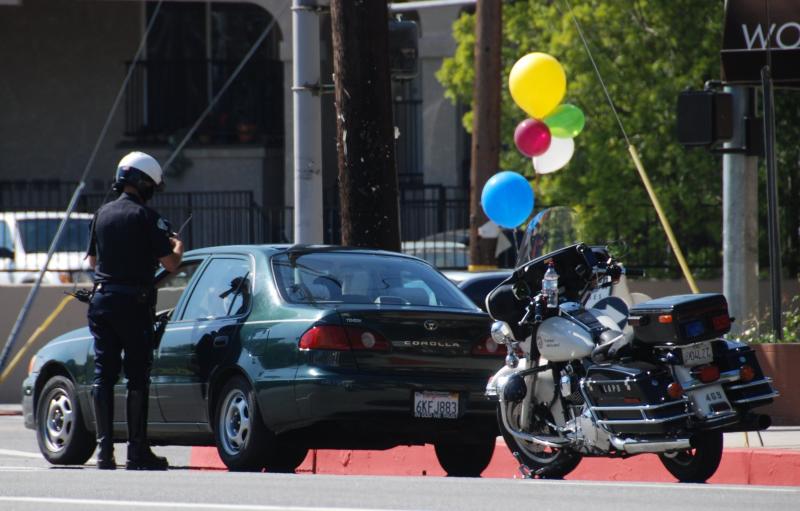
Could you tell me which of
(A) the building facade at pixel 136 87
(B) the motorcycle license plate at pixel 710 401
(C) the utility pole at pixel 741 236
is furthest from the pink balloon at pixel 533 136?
(A) the building facade at pixel 136 87

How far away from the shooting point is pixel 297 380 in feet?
30.5

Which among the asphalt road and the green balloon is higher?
the green balloon

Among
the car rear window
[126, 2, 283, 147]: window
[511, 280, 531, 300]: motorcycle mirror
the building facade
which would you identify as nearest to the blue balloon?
the car rear window

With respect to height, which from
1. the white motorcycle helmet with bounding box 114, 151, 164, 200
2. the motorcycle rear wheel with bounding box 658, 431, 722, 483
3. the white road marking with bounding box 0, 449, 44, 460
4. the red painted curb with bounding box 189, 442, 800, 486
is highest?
the white motorcycle helmet with bounding box 114, 151, 164, 200

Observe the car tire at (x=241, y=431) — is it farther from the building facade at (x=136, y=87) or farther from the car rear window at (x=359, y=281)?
the building facade at (x=136, y=87)

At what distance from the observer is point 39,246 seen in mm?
19953

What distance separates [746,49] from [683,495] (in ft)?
21.7

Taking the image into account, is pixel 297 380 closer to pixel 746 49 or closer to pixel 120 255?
pixel 120 255

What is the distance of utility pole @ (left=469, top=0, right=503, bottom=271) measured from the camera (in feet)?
59.7

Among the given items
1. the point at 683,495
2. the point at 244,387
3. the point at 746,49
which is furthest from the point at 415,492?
the point at 746,49

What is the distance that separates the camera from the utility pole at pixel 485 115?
18203 millimetres

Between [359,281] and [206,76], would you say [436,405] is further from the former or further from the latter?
[206,76]

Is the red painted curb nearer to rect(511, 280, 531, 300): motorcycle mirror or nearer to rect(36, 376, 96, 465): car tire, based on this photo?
rect(36, 376, 96, 465): car tire

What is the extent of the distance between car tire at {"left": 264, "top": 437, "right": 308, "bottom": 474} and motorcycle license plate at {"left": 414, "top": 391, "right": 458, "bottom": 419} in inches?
29.3
